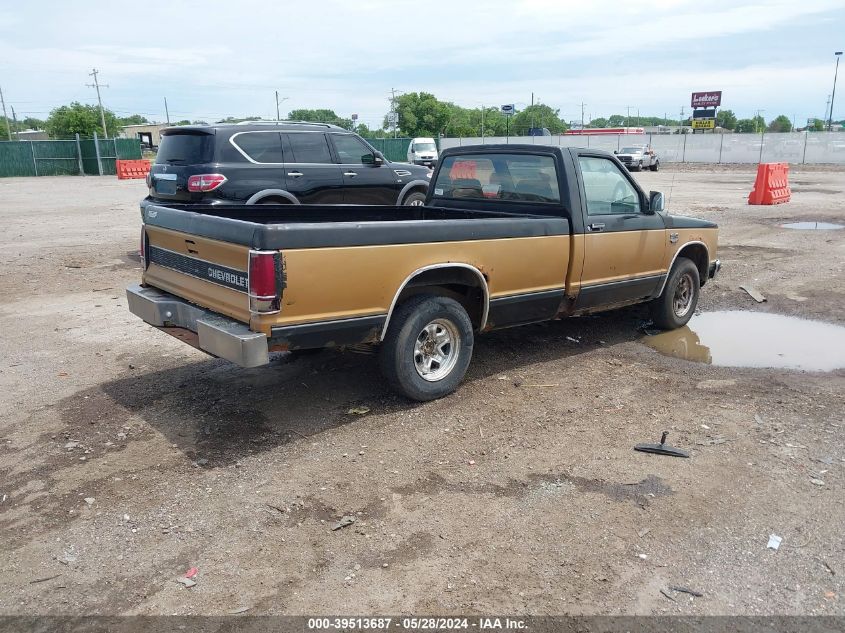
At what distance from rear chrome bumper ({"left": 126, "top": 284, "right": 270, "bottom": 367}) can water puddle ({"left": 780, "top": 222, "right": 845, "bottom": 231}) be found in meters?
13.5

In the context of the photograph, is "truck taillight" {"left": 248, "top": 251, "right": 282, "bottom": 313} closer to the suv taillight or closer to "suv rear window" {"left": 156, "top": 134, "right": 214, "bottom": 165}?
the suv taillight

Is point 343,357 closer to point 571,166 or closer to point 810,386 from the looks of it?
point 571,166

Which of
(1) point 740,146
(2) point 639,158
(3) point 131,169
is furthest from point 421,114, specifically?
(3) point 131,169

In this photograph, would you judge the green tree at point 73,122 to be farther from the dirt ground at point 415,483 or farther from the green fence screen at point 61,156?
the dirt ground at point 415,483

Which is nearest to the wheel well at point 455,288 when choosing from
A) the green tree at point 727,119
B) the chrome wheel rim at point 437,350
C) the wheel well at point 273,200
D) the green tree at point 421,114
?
the chrome wheel rim at point 437,350

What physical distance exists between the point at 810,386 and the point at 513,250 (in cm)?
266

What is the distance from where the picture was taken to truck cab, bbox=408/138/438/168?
3575 cm

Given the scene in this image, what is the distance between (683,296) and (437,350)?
137 inches

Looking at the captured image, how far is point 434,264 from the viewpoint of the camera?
4770 millimetres

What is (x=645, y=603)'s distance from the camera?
2.94 metres

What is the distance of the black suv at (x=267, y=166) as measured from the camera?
888 centimetres

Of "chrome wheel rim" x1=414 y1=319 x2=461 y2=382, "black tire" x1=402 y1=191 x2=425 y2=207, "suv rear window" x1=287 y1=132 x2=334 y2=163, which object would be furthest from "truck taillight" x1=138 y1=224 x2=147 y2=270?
"black tire" x1=402 y1=191 x2=425 y2=207

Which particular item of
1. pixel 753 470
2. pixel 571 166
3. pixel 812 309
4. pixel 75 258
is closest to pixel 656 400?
pixel 753 470

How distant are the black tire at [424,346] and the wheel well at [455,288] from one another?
0.08 meters
